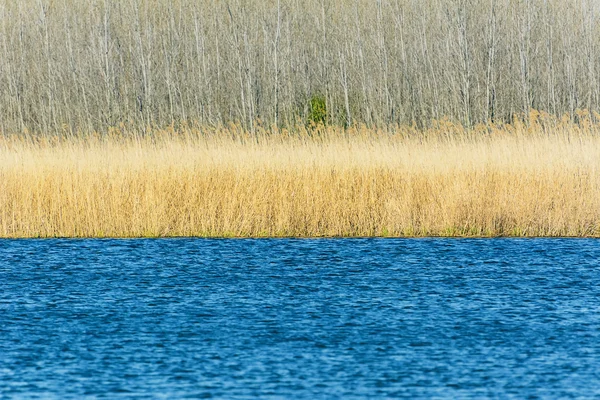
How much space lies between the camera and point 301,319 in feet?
28.1

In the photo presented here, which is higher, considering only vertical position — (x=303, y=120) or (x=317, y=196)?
(x=303, y=120)

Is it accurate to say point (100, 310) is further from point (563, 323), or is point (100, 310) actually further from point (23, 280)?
point (563, 323)

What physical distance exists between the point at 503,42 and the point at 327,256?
62.5ft

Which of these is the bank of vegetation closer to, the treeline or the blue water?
the treeline

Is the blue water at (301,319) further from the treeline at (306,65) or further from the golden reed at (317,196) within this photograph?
the treeline at (306,65)

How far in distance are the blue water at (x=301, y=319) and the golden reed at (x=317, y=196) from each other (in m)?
0.46

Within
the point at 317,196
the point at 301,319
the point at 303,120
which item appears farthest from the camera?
the point at 303,120

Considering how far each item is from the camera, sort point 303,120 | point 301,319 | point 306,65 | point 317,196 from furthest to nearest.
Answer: point 306,65 < point 303,120 < point 317,196 < point 301,319

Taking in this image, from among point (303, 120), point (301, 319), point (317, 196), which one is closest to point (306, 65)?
point (303, 120)

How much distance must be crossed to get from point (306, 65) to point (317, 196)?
16.3 metres

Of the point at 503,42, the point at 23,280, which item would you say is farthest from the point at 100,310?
the point at 503,42

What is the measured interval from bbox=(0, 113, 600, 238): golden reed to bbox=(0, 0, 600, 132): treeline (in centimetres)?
1227

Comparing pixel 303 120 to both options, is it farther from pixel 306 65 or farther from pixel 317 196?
pixel 317 196

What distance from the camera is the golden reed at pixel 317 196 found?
1342cm
